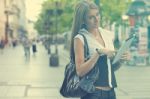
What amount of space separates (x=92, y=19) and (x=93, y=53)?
1.09 feet

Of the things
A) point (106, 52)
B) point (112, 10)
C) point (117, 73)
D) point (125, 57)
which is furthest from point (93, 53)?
point (112, 10)

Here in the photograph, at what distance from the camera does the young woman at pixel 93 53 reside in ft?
15.3

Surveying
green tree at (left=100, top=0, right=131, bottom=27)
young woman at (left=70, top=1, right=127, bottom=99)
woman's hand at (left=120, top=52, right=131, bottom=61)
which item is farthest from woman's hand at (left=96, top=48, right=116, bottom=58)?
green tree at (left=100, top=0, right=131, bottom=27)

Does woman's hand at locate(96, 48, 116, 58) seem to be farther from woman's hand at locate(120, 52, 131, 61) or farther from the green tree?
the green tree

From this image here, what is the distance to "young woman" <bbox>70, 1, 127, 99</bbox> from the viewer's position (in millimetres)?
4672

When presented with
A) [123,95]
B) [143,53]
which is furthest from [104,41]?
[143,53]

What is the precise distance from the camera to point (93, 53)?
476 cm

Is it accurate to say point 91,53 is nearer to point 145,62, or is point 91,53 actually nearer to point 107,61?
point 107,61

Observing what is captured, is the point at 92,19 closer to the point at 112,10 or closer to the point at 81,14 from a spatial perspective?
the point at 81,14

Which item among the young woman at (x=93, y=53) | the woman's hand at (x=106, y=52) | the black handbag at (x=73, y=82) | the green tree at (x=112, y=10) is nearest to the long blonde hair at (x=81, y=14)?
the young woman at (x=93, y=53)

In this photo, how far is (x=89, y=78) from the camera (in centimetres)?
473

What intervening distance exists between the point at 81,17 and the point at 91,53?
0.36 metres

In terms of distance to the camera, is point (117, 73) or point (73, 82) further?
point (117, 73)

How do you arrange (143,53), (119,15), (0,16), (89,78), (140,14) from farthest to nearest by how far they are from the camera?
(0,16) → (119,15) → (140,14) → (143,53) → (89,78)
